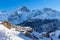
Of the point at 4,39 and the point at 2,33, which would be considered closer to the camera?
the point at 4,39

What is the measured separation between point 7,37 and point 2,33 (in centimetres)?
104

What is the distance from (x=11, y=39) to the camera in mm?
15781

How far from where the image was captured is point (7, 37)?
1590cm

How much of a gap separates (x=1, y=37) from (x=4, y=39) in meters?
0.52

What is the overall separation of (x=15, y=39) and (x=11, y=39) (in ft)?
2.18

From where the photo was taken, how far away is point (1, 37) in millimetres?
16000

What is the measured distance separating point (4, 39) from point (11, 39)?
0.54 metres

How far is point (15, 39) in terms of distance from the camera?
16.4 metres

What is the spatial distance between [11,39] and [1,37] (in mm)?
824

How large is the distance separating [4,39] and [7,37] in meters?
0.39

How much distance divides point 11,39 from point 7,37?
364 millimetres

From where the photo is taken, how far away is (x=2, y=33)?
55.1ft

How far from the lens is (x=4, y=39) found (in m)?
15.6
